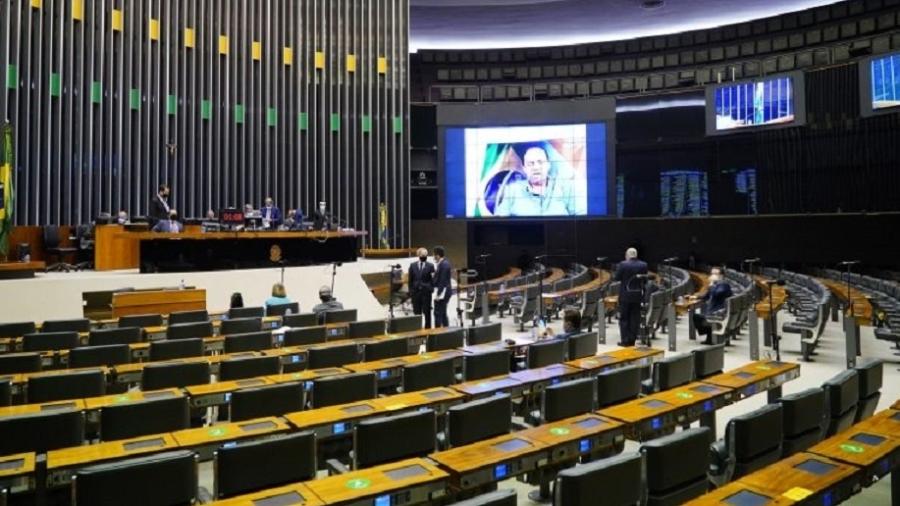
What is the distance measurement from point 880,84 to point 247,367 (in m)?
15.4

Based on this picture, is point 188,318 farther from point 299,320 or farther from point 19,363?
point 19,363

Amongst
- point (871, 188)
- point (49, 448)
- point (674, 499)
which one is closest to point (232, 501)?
point (49, 448)

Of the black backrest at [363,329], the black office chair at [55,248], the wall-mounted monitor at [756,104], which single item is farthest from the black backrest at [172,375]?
the wall-mounted monitor at [756,104]

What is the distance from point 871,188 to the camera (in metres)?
15.8

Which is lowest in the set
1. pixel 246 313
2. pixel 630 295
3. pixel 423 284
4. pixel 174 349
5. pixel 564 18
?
pixel 174 349

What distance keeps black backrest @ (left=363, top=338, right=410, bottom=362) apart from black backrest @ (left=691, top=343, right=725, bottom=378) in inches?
97.6

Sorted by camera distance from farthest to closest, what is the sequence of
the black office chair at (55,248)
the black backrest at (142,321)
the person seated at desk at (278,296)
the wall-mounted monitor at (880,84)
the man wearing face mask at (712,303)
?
the wall-mounted monitor at (880,84), the black office chair at (55,248), the man wearing face mask at (712,303), the person seated at desk at (278,296), the black backrest at (142,321)

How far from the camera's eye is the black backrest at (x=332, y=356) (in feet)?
18.6

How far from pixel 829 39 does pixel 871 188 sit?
4635 mm

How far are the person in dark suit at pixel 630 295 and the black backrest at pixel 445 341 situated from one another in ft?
10.4

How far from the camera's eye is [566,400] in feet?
13.8

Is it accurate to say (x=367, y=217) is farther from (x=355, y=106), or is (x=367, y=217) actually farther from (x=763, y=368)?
(x=763, y=368)

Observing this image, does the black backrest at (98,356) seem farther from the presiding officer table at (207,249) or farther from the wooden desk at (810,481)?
the presiding officer table at (207,249)

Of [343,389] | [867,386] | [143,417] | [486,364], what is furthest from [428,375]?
[867,386]
